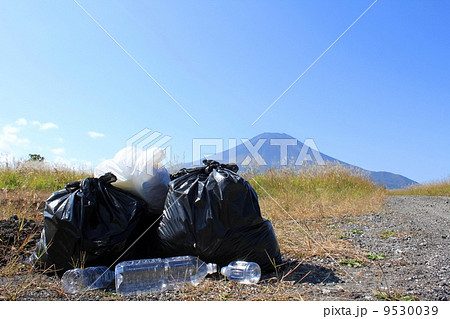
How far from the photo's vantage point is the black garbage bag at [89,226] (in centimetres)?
240

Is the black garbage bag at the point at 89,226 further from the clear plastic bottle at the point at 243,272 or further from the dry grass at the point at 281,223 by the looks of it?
the clear plastic bottle at the point at 243,272

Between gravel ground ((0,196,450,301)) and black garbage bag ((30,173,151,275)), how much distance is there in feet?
0.56

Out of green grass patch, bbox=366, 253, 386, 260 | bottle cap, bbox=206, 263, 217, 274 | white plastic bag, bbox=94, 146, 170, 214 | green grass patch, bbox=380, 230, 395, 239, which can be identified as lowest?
green grass patch, bbox=366, 253, 386, 260

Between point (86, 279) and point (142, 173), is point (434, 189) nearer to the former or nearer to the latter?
point (142, 173)

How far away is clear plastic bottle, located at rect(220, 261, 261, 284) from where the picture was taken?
2250mm

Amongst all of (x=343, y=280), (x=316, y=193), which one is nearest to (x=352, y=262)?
(x=343, y=280)

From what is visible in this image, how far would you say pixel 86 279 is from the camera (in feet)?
7.18

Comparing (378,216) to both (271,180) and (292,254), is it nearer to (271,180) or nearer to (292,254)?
(292,254)

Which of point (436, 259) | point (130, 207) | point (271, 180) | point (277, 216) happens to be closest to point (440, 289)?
point (436, 259)

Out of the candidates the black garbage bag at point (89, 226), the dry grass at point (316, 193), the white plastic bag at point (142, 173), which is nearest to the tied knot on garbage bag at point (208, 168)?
the white plastic bag at point (142, 173)

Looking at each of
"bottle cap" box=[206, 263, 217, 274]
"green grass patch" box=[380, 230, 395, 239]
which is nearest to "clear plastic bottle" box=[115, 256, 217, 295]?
"bottle cap" box=[206, 263, 217, 274]

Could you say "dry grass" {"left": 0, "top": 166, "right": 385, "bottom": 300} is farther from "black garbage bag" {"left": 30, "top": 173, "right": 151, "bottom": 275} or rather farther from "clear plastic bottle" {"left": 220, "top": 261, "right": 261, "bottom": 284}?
"black garbage bag" {"left": 30, "top": 173, "right": 151, "bottom": 275}

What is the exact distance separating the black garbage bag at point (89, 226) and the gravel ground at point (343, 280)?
0.56 ft

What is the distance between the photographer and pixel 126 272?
7.17 ft
